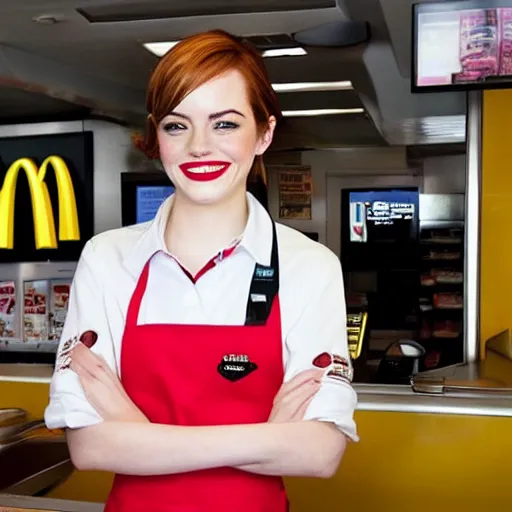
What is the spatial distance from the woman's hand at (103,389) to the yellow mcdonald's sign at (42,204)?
140 inches

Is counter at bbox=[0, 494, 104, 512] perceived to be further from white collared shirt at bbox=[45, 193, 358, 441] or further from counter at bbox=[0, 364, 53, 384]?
counter at bbox=[0, 364, 53, 384]

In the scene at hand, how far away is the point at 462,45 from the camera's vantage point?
2562 millimetres

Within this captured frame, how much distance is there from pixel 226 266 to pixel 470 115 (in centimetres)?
227

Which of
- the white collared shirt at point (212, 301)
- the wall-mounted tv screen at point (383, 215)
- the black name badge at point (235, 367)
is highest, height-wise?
the wall-mounted tv screen at point (383, 215)

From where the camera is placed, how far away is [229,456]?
100 centimetres

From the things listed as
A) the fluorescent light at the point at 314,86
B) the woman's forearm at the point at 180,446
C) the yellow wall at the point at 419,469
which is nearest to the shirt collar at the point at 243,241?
the woman's forearm at the point at 180,446

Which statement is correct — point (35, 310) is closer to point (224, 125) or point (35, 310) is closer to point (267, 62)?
point (267, 62)

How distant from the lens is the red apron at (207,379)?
105cm

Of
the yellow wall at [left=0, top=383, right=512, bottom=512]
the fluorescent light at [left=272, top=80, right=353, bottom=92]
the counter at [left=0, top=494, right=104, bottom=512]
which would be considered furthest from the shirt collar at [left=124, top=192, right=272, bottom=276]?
the fluorescent light at [left=272, top=80, right=353, bottom=92]

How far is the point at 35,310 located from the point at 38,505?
3399 millimetres

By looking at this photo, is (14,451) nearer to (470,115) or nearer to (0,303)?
(470,115)

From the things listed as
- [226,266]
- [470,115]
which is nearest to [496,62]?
[470,115]

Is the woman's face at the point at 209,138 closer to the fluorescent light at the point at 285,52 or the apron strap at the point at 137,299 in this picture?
the apron strap at the point at 137,299

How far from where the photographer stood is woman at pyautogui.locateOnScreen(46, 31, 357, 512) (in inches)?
40.1
